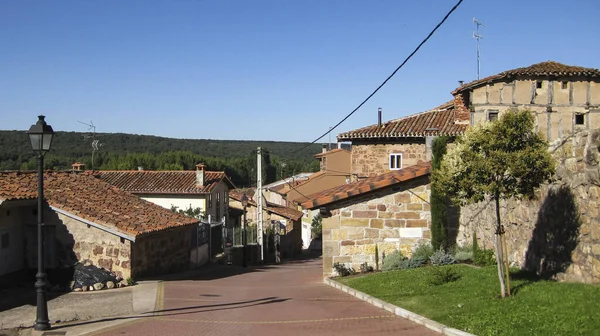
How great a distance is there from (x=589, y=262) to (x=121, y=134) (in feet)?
441

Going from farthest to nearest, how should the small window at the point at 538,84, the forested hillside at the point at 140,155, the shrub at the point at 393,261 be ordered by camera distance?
1. the forested hillside at the point at 140,155
2. the small window at the point at 538,84
3. the shrub at the point at 393,261

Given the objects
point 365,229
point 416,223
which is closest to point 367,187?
point 365,229

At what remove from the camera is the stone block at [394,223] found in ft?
60.4

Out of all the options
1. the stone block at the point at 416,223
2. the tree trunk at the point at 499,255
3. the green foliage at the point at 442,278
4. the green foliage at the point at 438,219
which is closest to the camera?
the tree trunk at the point at 499,255

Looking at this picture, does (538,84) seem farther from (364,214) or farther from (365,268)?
(365,268)

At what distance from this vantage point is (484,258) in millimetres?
14992

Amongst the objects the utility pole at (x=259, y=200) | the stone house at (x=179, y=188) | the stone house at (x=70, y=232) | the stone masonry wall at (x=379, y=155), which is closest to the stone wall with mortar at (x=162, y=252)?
the stone house at (x=70, y=232)

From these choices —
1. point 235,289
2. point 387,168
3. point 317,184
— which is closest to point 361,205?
point 235,289

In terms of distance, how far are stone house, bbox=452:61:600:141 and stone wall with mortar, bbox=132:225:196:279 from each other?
16.2 metres

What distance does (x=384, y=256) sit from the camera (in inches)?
720

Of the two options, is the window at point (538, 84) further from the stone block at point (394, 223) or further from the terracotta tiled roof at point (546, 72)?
the stone block at point (394, 223)

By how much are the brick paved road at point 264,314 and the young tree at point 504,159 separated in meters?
2.65

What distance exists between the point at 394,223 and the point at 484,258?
154 inches

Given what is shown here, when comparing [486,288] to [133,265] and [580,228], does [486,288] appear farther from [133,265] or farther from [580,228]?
[133,265]
